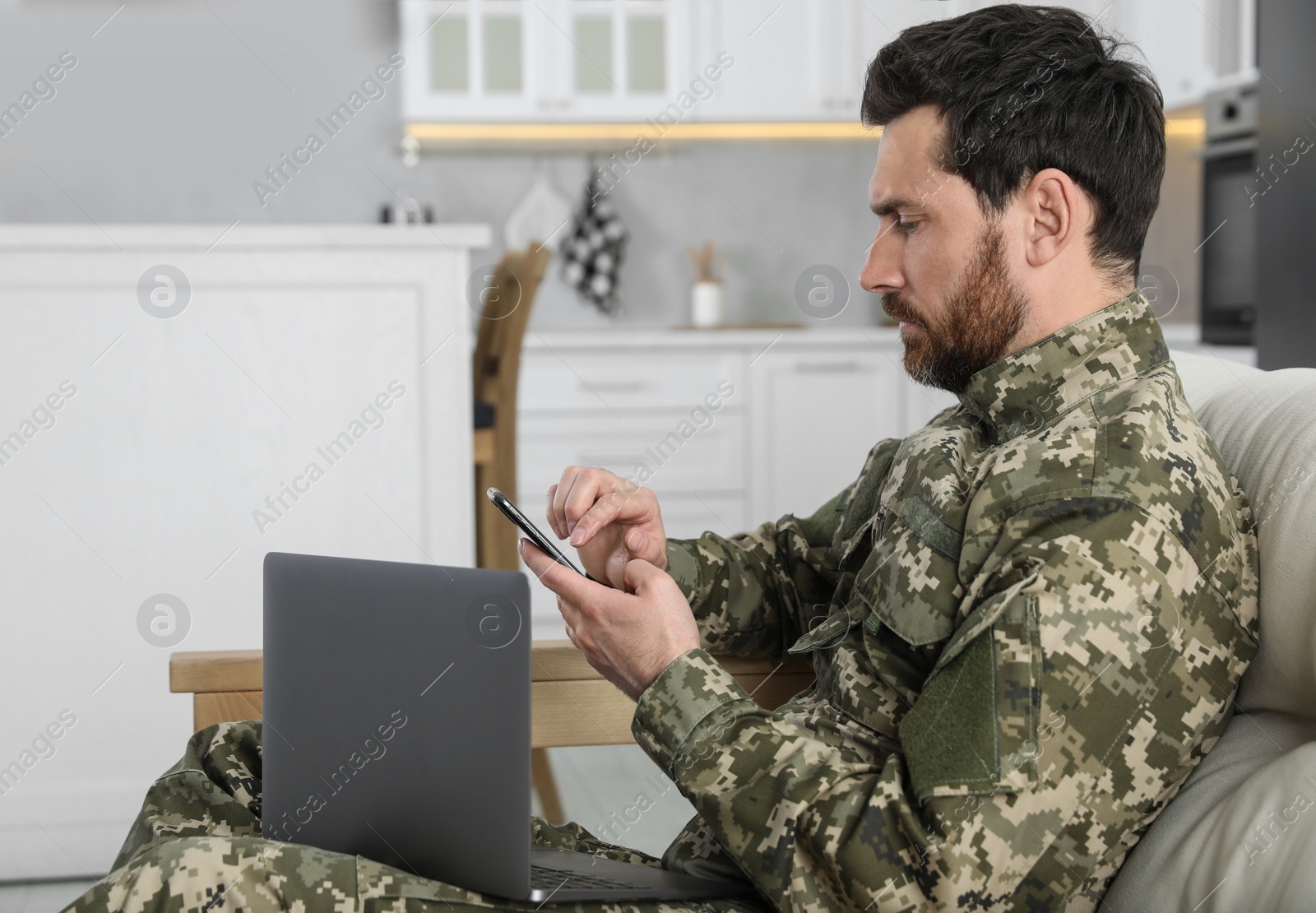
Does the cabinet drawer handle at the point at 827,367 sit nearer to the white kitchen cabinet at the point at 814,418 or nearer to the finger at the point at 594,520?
the white kitchen cabinet at the point at 814,418

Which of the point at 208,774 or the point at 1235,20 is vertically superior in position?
the point at 1235,20

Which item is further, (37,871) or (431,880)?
(37,871)

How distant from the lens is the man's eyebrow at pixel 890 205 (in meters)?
0.96

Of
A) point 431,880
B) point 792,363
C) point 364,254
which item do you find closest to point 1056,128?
point 431,880

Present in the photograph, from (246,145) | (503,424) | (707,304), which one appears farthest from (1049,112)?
(246,145)

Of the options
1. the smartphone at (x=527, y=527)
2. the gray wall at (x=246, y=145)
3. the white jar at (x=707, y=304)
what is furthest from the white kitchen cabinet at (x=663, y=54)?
the smartphone at (x=527, y=527)

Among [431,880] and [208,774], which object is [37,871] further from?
[431,880]

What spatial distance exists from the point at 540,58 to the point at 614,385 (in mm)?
1064

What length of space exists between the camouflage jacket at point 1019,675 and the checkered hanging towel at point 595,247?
3.17 meters

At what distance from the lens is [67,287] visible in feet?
5.98

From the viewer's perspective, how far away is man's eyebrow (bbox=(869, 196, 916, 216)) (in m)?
0.96

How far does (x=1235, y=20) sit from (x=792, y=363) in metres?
1.57

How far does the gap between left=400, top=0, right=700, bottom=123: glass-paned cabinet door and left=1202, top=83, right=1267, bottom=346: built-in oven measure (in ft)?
5.24

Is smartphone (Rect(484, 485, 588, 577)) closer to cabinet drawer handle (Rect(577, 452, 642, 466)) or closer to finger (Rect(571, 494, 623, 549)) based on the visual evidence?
finger (Rect(571, 494, 623, 549))
